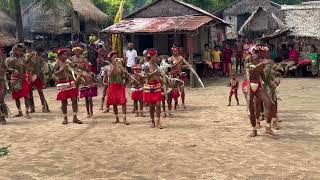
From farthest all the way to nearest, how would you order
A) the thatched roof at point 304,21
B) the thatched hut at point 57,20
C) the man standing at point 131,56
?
the thatched hut at point 57,20 < the thatched roof at point 304,21 < the man standing at point 131,56

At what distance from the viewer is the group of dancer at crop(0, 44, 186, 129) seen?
9938 millimetres

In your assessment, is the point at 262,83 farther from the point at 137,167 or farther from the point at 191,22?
the point at 191,22

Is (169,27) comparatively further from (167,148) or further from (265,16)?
(167,148)

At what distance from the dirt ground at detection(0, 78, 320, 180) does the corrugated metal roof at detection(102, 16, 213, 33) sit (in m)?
7.41

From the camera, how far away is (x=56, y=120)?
11336mm

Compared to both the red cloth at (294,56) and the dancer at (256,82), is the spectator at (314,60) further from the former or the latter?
the dancer at (256,82)

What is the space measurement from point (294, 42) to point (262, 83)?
1468cm

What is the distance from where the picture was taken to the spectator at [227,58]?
21.9 meters

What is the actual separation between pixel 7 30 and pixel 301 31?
Answer: 17.3 meters

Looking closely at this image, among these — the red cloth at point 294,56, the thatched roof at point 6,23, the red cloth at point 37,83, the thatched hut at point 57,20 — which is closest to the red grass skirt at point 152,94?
the red cloth at point 37,83

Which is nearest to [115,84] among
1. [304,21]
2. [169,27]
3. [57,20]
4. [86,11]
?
[169,27]

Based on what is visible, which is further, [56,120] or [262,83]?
[56,120]

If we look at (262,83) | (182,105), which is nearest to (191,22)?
(182,105)

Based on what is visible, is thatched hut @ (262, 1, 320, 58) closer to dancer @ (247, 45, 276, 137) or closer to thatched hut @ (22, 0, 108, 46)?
thatched hut @ (22, 0, 108, 46)
